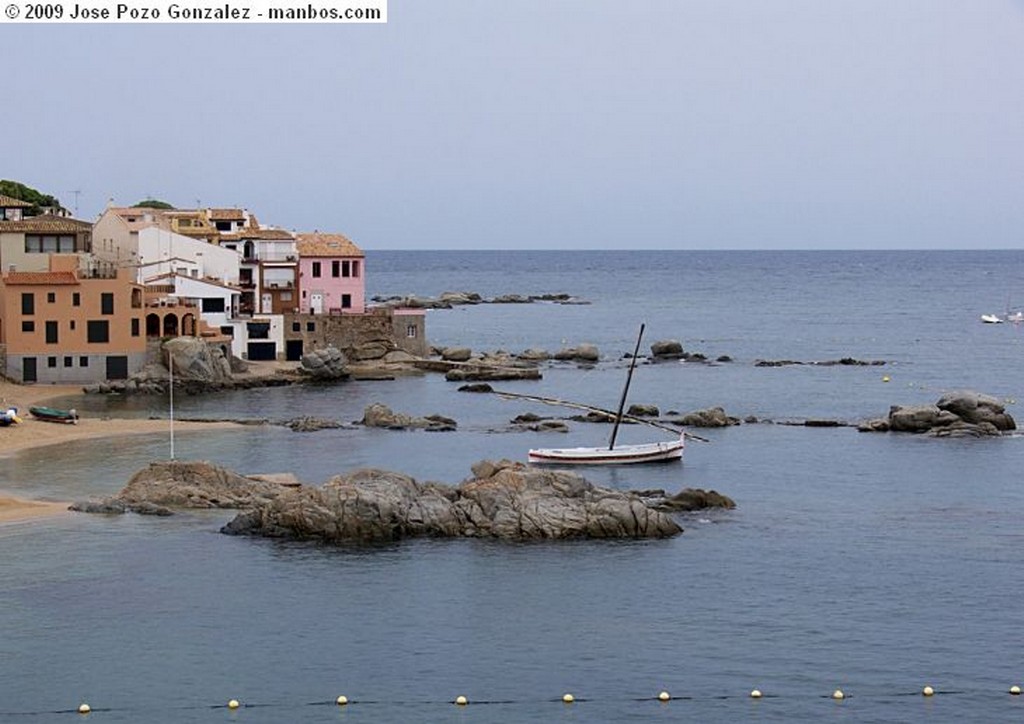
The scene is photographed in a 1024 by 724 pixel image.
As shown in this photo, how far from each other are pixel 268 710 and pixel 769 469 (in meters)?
36.4

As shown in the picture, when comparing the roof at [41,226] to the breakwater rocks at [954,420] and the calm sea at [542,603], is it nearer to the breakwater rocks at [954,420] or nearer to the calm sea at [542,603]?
the calm sea at [542,603]

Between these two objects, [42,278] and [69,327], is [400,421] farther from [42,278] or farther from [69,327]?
[42,278]

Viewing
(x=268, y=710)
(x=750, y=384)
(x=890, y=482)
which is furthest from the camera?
(x=750, y=384)

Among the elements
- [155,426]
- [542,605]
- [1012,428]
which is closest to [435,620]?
[542,605]

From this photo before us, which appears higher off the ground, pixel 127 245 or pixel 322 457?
pixel 127 245

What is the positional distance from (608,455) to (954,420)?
2078cm

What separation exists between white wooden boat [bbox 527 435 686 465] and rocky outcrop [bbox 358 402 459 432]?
34.4 feet

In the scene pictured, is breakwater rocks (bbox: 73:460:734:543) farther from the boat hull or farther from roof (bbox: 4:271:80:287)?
roof (bbox: 4:271:80:287)

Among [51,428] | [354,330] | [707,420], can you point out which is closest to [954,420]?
[707,420]

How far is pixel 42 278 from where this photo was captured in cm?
9169

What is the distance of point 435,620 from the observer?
44.0 meters

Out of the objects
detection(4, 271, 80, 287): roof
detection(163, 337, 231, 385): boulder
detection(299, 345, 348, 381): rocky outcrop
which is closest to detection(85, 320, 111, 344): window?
→ detection(4, 271, 80, 287): roof

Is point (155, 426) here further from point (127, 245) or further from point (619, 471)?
point (127, 245)

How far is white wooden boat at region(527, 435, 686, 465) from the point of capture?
69.4 meters
